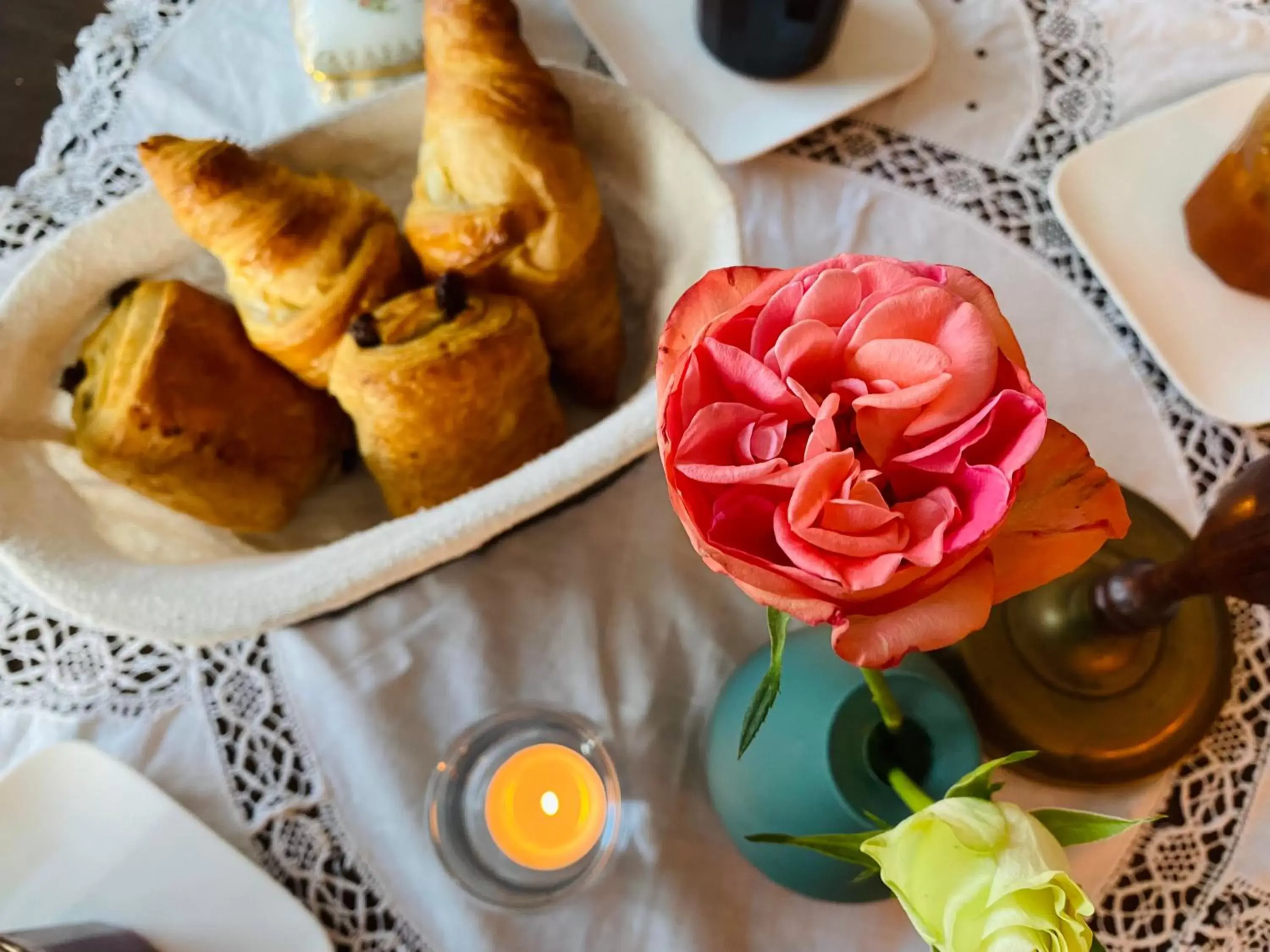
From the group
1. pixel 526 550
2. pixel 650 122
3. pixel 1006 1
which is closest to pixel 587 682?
pixel 526 550

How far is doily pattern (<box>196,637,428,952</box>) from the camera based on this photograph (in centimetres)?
46

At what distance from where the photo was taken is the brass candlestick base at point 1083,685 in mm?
452

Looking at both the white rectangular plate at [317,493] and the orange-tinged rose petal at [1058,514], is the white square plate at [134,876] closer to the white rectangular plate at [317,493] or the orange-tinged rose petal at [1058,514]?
the white rectangular plate at [317,493]

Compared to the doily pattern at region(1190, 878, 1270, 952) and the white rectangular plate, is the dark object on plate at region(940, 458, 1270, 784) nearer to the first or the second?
the doily pattern at region(1190, 878, 1270, 952)

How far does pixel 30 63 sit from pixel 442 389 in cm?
43

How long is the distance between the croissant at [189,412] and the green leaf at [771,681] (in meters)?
0.32

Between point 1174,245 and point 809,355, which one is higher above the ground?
point 809,355

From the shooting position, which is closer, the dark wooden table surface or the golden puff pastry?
the golden puff pastry

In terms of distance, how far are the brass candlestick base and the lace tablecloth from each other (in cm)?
3

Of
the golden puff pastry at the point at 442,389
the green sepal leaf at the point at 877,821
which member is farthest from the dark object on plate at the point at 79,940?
the green sepal leaf at the point at 877,821

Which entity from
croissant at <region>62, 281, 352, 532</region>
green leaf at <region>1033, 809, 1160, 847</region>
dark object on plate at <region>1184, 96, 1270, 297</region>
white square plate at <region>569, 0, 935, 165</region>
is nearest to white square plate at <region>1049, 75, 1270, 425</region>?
dark object on plate at <region>1184, 96, 1270, 297</region>

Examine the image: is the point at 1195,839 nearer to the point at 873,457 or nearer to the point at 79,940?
the point at 873,457

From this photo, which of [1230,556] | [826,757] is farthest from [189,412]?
[1230,556]

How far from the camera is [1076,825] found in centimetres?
26
